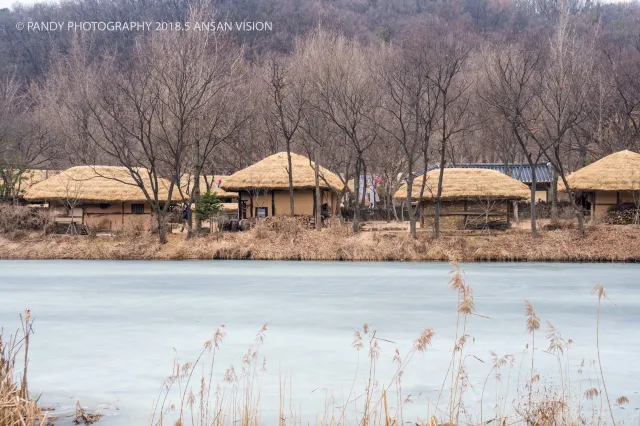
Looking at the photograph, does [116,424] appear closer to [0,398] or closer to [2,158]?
[0,398]

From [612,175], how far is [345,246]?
1304cm

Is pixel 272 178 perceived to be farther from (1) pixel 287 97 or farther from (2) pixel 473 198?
(1) pixel 287 97

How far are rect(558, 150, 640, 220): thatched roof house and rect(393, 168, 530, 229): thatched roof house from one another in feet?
8.79

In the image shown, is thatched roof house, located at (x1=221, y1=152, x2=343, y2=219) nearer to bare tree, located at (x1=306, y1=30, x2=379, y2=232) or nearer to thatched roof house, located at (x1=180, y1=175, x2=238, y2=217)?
bare tree, located at (x1=306, y1=30, x2=379, y2=232)

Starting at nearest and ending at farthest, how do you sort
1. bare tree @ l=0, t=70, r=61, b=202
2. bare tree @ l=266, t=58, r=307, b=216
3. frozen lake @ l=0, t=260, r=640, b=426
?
frozen lake @ l=0, t=260, r=640, b=426
bare tree @ l=266, t=58, r=307, b=216
bare tree @ l=0, t=70, r=61, b=202

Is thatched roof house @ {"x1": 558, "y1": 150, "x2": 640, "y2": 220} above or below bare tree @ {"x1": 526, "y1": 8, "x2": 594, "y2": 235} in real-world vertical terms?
below

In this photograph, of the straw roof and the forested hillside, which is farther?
the straw roof

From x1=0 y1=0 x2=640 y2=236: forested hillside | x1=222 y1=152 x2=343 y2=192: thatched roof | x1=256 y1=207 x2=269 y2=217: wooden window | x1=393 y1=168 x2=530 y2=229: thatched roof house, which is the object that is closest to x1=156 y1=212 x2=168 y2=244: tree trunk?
x1=0 y1=0 x2=640 y2=236: forested hillside

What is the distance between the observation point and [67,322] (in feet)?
45.2

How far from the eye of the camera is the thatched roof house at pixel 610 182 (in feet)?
105

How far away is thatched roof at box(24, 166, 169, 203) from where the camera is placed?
33.2 m

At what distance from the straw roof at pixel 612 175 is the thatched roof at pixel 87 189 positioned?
1855 cm

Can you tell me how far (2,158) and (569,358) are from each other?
110 feet

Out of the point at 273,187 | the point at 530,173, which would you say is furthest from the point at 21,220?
the point at 530,173
